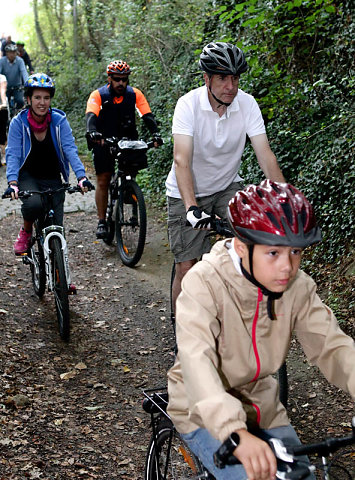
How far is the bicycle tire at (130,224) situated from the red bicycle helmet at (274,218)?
17.9 ft

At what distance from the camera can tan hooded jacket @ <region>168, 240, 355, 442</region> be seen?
7.75ft

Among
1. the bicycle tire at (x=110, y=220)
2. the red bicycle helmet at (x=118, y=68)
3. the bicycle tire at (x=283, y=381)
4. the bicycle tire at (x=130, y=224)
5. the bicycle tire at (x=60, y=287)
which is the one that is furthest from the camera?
the bicycle tire at (x=110, y=220)

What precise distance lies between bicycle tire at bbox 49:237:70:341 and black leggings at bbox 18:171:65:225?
33cm

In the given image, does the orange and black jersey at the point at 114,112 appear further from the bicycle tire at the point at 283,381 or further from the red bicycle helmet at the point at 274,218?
the red bicycle helmet at the point at 274,218

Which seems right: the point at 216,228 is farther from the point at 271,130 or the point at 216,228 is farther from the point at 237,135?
the point at 271,130

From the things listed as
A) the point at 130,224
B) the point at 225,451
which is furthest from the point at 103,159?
the point at 225,451

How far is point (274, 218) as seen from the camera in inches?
90.7

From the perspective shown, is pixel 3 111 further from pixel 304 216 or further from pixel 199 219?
pixel 304 216

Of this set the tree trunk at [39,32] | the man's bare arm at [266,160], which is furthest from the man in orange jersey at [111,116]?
the tree trunk at [39,32]

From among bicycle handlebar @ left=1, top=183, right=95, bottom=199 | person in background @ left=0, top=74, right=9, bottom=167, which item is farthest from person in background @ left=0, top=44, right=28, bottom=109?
bicycle handlebar @ left=1, top=183, right=95, bottom=199

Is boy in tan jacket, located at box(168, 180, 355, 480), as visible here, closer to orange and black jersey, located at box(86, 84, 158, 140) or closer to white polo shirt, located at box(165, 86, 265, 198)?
white polo shirt, located at box(165, 86, 265, 198)

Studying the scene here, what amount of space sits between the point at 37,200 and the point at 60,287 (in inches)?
35.8

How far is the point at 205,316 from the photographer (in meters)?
2.39

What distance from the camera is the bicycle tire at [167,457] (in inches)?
118
